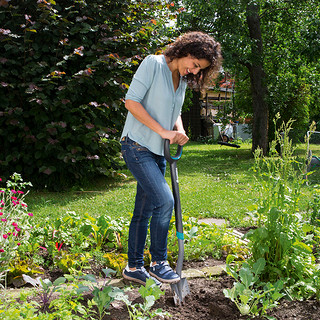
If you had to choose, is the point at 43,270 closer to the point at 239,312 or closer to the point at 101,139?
the point at 239,312

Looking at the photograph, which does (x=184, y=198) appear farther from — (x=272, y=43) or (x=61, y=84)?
(x=272, y=43)

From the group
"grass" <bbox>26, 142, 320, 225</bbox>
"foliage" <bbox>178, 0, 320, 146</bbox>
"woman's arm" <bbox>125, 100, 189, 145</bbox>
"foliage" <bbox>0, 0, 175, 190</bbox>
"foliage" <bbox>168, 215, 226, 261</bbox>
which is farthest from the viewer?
"foliage" <bbox>178, 0, 320, 146</bbox>

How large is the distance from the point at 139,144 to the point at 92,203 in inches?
117

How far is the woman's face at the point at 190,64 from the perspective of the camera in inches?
95.7

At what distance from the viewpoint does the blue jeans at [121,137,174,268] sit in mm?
2420

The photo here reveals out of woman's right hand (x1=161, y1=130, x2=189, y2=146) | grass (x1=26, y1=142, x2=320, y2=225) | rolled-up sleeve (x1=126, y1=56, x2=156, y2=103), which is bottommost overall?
grass (x1=26, y1=142, x2=320, y2=225)

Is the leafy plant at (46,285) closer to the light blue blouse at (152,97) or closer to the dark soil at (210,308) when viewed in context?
the dark soil at (210,308)

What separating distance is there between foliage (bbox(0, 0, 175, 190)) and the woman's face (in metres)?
3.31

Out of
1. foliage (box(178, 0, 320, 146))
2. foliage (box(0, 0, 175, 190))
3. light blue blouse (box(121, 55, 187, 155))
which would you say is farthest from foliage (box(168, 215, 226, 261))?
foliage (box(178, 0, 320, 146))

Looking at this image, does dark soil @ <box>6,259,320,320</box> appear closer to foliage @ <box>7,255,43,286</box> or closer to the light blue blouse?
foliage @ <box>7,255,43,286</box>

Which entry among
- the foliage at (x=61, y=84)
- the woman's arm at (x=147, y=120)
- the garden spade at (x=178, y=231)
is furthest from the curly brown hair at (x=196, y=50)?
the foliage at (x=61, y=84)

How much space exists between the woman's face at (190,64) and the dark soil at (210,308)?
4.49 ft

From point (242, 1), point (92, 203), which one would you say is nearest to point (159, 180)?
point (92, 203)

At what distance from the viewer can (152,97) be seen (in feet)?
8.09
